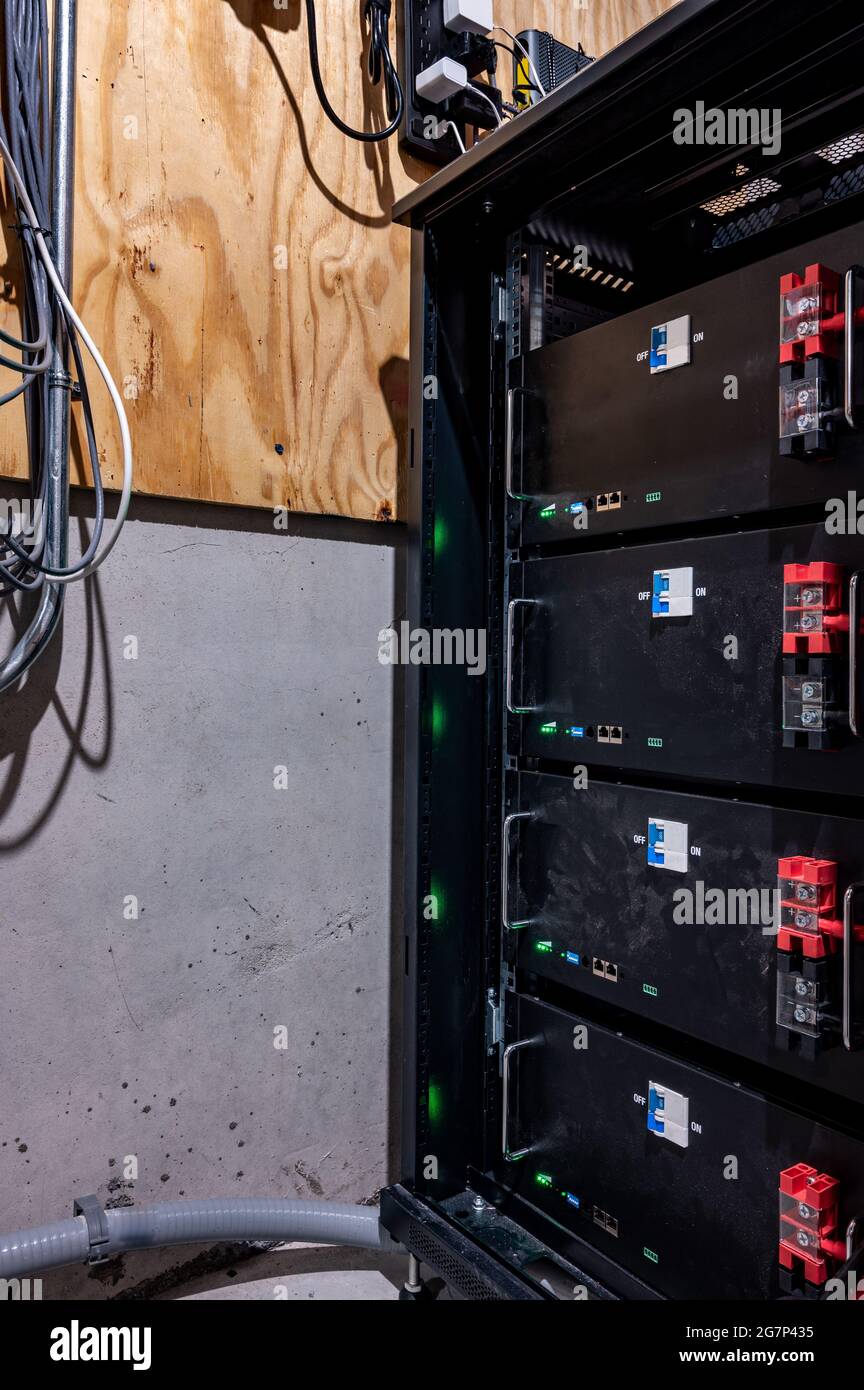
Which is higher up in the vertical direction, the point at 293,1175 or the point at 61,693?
the point at 61,693

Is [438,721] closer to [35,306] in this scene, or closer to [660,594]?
[660,594]

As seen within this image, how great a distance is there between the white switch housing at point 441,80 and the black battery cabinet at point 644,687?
0.44 m

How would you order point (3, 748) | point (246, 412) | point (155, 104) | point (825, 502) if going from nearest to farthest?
point (825, 502), point (3, 748), point (155, 104), point (246, 412)

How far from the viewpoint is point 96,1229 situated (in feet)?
4.29

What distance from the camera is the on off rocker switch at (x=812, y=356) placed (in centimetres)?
97

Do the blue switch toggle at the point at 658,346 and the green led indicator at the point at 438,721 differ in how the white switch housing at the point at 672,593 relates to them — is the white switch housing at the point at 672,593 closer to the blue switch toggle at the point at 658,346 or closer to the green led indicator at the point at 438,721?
the blue switch toggle at the point at 658,346

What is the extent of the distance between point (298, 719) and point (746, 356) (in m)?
0.96

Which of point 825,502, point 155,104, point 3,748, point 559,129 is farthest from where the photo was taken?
point 155,104

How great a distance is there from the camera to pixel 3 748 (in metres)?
1.34

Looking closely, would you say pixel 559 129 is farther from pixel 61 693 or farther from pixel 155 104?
pixel 61 693

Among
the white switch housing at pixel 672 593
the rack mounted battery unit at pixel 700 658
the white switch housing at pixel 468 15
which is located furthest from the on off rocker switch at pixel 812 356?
the white switch housing at pixel 468 15

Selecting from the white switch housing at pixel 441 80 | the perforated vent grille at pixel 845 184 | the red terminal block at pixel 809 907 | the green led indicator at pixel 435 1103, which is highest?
the white switch housing at pixel 441 80
